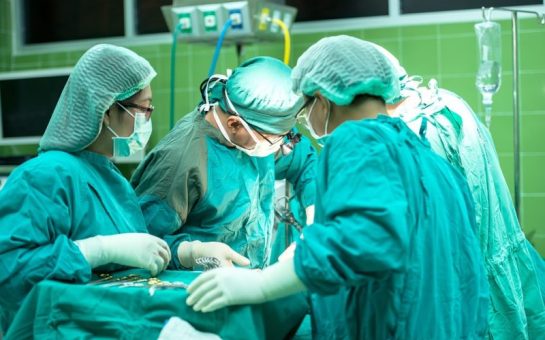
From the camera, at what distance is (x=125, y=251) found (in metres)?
1.63

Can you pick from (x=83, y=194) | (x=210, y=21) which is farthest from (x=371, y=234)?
(x=210, y=21)

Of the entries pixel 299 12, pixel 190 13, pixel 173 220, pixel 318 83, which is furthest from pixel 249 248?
pixel 299 12

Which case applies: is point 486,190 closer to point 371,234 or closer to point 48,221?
point 371,234

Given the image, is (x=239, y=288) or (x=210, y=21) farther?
(x=210, y=21)

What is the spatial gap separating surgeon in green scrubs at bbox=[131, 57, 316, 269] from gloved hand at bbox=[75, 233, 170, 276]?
1.16 ft

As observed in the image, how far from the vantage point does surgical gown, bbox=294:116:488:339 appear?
126 cm

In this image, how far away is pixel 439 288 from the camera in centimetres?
143

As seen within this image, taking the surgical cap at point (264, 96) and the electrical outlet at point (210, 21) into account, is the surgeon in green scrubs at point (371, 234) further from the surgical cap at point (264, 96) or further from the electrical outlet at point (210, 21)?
the electrical outlet at point (210, 21)

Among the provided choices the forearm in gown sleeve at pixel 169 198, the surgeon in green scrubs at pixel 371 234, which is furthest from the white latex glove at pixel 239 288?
the forearm in gown sleeve at pixel 169 198

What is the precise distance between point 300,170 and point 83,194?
3.69 ft

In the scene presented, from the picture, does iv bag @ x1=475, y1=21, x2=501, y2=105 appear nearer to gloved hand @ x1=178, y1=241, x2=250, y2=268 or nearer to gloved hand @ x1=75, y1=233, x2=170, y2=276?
gloved hand @ x1=178, y1=241, x2=250, y2=268

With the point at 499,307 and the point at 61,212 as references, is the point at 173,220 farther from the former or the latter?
the point at 499,307

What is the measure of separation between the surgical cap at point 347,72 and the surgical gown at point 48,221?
1.91 ft

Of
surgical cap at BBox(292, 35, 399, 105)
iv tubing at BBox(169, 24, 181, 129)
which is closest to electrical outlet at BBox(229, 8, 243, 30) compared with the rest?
iv tubing at BBox(169, 24, 181, 129)
